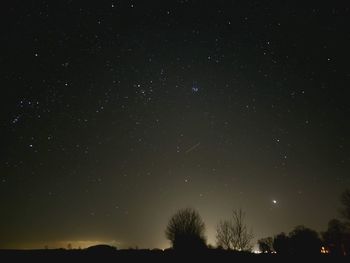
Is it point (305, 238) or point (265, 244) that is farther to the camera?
point (265, 244)

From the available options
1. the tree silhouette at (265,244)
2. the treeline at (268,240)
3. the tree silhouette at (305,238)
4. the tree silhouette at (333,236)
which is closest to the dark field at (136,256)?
the treeline at (268,240)

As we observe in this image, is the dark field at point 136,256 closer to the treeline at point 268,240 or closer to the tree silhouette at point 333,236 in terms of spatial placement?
the treeline at point 268,240

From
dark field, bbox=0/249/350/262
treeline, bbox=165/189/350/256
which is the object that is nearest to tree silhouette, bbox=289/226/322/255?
treeline, bbox=165/189/350/256

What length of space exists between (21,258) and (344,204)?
171ft

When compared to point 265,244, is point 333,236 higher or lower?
higher

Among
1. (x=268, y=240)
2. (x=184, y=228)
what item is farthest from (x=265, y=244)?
(x=184, y=228)

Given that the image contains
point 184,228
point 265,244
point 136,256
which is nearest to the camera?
point 136,256

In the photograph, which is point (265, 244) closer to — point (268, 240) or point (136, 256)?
point (268, 240)

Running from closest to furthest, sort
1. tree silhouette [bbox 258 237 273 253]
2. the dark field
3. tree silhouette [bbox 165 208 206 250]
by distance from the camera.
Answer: the dark field < tree silhouette [bbox 165 208 206 250] < tree silhouette [bbox 258 237 273 253]

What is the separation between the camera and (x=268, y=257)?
76.9ft

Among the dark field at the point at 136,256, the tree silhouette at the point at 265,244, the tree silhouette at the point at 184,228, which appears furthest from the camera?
the tree silhouette at the point at 265,244

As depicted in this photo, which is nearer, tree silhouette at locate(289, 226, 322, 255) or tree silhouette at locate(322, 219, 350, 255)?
tree silhouette at locate(289, 226, 322, 255)

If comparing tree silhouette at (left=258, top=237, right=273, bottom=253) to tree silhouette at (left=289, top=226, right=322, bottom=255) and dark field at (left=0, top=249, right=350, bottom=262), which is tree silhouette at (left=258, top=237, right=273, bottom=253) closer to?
tree silhouette at (left=289, top=226, right=322, bottom=255)

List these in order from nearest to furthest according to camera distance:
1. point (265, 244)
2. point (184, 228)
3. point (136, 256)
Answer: point (136, 256) < point (184, 228) < point (265, 244)
